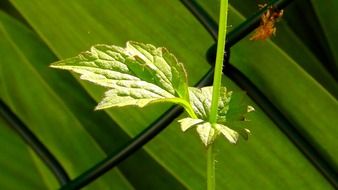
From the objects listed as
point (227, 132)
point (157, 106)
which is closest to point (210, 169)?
point (227, 132)

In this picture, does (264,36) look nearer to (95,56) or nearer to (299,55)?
(299,55)

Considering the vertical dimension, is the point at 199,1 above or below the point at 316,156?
above

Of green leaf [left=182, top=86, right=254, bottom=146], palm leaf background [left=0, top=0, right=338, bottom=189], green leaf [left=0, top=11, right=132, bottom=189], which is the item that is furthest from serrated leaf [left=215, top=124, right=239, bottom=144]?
green leaf [left=0, top=11, right=132, bottom=189]

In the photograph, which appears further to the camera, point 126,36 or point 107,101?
point 126,36

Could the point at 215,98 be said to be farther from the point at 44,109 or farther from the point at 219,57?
the point at 44,109

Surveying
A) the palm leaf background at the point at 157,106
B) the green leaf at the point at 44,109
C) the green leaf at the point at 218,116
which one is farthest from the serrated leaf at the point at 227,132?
the green leaf at the point at 44,109

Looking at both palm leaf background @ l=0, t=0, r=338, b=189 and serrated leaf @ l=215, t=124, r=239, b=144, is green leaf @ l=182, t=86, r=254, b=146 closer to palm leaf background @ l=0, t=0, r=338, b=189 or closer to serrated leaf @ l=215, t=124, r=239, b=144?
serrated leaf @ l=215, t=124, r=239, b=144

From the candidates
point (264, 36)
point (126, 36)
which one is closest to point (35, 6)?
point (126, 36)
